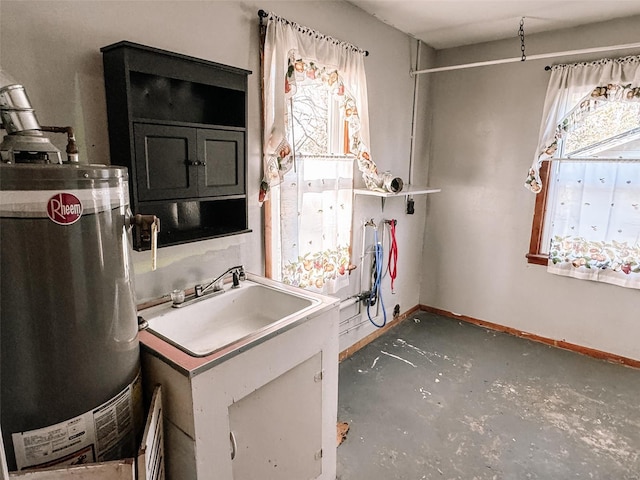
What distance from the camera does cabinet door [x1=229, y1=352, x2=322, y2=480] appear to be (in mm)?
1338

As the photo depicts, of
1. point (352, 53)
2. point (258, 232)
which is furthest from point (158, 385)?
point (352, 53)

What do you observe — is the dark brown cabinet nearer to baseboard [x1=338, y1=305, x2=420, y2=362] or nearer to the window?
the window

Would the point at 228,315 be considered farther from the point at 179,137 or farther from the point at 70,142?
the point at 70,142

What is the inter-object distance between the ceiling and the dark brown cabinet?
1.34 meters

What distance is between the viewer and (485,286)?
3.50m

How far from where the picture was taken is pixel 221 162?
167 cm

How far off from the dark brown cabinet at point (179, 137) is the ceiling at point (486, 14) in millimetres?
1342

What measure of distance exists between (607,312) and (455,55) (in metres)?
2.47

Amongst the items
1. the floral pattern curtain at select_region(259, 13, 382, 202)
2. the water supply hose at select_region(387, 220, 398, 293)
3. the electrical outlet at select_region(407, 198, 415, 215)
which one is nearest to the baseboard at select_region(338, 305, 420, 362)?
the water supply hose at select_region(387, 220, 398, 293)

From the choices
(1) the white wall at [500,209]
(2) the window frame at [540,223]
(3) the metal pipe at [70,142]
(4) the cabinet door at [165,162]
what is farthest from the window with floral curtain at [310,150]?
(2) the window frame at [540,223]

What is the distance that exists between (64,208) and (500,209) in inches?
129

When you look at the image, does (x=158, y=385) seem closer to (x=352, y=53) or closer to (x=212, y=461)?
(x=212, y=461)

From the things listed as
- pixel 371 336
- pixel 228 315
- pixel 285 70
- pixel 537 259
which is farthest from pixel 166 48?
pixel 537 259

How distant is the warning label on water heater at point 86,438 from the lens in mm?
940
